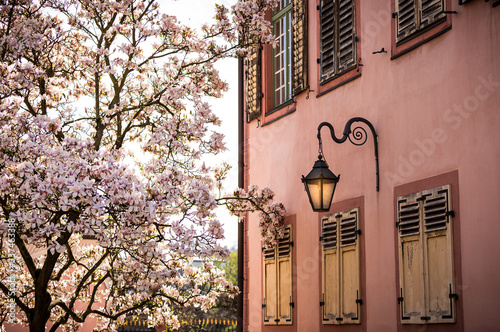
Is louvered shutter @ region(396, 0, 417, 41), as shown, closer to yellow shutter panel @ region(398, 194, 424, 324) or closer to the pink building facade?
the pink building facade

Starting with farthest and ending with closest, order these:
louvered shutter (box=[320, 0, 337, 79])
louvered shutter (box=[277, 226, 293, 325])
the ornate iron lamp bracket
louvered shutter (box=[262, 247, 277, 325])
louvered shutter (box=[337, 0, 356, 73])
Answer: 1. louvered shutter (box=[262, 247, 277, 325])
2. louvered shutter (box=[277, 226, 293, 325])
3. louvered shutter (box=[320, 0, 337, 79])
4. louvered shutter (box=[337, 0, 356, 73])
5. the ornate iron lamp bracket

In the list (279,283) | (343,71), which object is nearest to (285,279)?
(279,283)

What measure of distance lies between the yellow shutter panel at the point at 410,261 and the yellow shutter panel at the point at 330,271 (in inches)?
66.5

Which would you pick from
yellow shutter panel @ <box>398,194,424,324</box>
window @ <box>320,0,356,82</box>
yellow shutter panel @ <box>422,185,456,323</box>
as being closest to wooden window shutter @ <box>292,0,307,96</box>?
window @ <box>320,0,356,82</box>

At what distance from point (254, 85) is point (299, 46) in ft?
6.44

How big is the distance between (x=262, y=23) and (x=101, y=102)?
3.03 metres

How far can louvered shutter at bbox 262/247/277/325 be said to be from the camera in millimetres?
12594

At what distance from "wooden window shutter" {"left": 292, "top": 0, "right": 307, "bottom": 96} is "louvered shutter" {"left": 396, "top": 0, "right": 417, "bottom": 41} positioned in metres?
2.88

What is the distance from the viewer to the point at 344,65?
10.8 m

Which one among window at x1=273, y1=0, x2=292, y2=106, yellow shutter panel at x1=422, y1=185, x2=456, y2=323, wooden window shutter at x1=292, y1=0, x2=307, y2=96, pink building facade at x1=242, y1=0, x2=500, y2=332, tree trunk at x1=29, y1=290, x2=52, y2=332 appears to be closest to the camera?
pink building facade at x1=242, y1=0, x2=500, y2=332

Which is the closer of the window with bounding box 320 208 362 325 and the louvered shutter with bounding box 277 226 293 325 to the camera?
the window with bounding box 320 208 362 325

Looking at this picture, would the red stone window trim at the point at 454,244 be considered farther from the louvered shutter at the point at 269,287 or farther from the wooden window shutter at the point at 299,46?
the louvered shutter at the point at 269,287

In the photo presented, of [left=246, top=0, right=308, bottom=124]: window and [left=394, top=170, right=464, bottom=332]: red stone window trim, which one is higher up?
[left=246, top=0, right=308, bottom=124]: window

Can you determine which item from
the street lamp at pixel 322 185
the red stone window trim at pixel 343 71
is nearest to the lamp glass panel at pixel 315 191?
the street lamp at pixel 322 185
